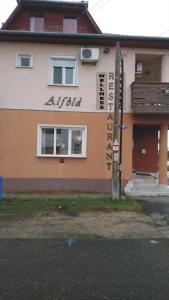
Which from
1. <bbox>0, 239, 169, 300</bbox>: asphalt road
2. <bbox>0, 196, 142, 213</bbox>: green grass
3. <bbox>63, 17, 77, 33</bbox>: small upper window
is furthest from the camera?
<bbox>63, 17, 77, 33</bbox>: small upper window

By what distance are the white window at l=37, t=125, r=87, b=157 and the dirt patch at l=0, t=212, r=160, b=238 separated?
426 cm

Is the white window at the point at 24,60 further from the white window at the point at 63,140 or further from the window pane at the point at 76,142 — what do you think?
the window pane at the point at 76,142

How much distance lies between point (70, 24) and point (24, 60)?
5891 mm

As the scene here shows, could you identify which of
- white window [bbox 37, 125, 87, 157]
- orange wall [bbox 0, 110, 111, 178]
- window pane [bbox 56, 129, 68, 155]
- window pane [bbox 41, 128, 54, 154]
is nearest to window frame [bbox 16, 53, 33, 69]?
orange wall [bbox 0, 110, 111, 178]

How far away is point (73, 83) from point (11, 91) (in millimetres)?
2592

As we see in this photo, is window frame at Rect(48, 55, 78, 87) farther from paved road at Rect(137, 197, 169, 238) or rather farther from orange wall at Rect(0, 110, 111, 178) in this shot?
paved road at Rect(137, 197, 169, 238)

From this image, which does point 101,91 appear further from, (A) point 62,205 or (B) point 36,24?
(B) point 36,24

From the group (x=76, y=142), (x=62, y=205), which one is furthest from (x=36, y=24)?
(x=62, y=205)

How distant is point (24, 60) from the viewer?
1224 cm

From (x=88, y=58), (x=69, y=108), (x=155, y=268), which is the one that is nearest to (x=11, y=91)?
(x=69, y=108)

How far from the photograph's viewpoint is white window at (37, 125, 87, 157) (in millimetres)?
12227

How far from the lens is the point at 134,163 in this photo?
15008mm

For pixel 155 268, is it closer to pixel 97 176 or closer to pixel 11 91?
pixel 97 176

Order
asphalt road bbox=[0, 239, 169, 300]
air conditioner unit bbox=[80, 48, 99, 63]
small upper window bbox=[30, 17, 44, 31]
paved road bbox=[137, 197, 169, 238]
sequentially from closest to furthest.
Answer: asphalt road bbox=[0, 239, 169, 300]
paved road bbox=[137, 197, 169, 238]
air conditioner unit bbox=[80, 48, 99, 63]
small upper window bbox=[30, 17, 44, 31]
